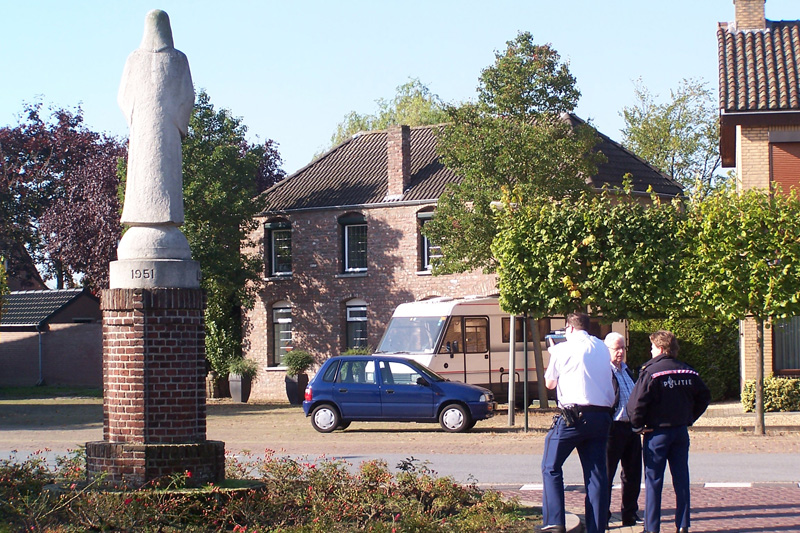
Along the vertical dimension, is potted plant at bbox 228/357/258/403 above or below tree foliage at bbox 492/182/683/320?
below

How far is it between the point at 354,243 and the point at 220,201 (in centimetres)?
503

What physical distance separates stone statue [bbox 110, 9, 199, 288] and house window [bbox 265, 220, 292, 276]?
2768cm

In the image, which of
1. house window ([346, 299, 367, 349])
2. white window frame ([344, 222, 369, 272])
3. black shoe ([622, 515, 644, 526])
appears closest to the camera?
black shoe ([622, 515, 644, 526])

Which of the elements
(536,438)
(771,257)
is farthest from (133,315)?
(771,257)

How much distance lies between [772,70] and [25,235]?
3783 centimetres

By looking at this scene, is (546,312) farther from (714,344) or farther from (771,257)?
(714,344)

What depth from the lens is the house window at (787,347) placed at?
2450 centimetres

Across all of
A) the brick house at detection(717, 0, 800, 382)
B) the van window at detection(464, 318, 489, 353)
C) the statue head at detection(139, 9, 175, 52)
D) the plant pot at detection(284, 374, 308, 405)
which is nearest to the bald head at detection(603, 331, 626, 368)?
the statue head at detection(139, 9, 175, 52)

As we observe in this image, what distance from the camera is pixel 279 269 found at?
37.7 m

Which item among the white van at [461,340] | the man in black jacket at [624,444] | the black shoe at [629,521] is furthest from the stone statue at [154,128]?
the white van at [461,340]

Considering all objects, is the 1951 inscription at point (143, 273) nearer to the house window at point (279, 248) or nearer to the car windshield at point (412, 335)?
the car windshield at point (412, 335)

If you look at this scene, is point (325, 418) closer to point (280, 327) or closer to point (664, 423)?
point (664, 423)

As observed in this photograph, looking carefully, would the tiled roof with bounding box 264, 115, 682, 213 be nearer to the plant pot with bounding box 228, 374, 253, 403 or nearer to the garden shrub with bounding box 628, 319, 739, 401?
the plant pot with bounding box 228, 374, 253, 403

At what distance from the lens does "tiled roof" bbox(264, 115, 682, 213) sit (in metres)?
34.7
